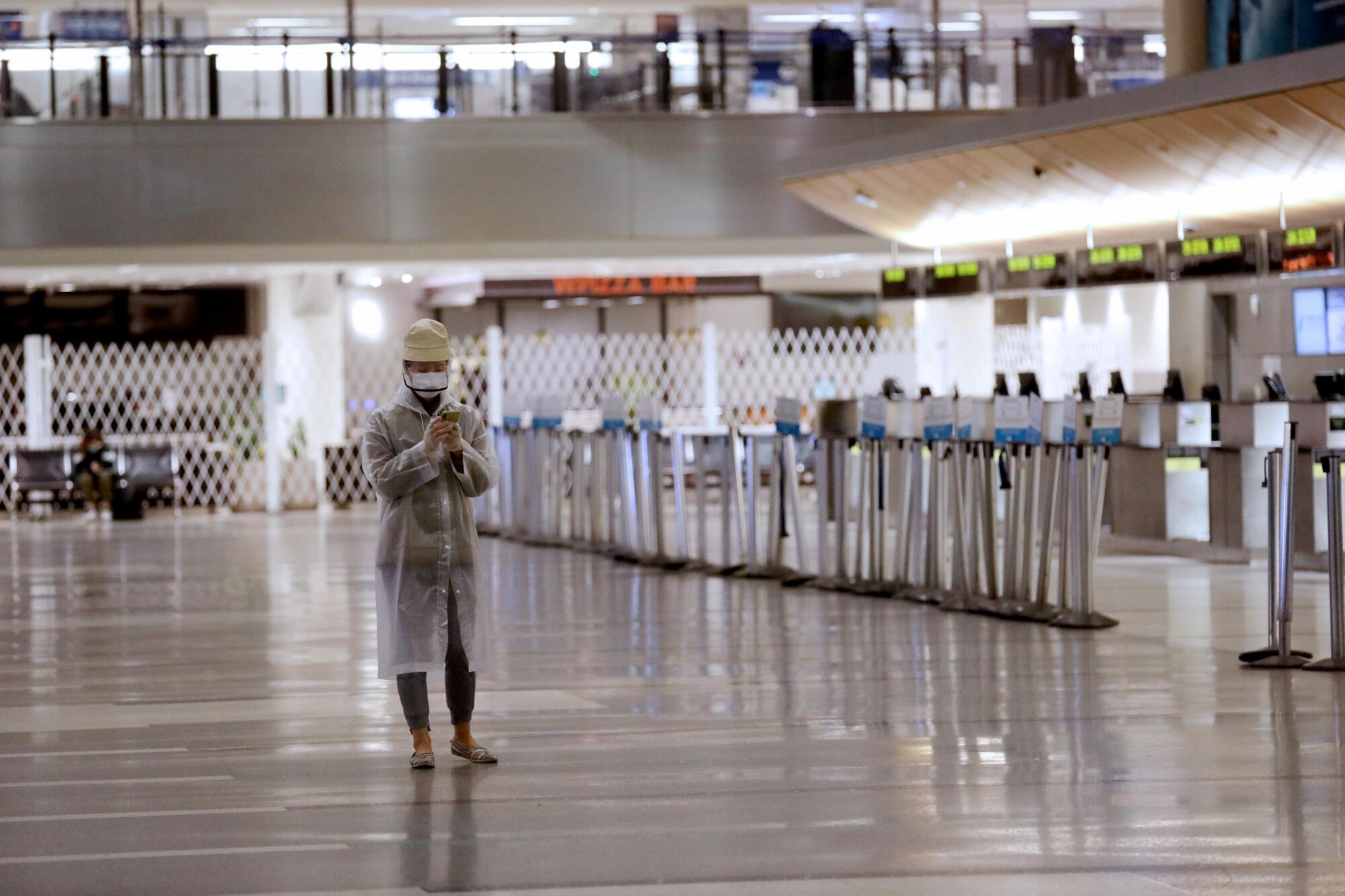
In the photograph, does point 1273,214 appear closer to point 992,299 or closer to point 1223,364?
point 1223,364

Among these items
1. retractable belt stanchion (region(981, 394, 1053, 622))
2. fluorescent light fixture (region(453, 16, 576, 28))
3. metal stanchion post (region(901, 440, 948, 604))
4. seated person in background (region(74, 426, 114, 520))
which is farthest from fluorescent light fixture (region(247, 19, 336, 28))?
retractable belt stanchion (region(981, 394, 1053, 622))

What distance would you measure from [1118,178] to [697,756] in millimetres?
7099

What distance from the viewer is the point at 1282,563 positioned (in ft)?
20.1

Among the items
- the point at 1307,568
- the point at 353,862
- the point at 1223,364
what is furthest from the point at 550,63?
the point at 353,862

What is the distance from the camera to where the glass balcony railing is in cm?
1443

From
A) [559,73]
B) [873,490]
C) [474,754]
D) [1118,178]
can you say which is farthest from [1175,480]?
[559,73]

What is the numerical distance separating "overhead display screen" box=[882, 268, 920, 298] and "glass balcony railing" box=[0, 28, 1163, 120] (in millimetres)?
1725

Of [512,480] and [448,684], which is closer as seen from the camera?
[448,684]

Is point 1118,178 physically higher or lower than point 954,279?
higher

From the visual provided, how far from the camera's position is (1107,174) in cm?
1091

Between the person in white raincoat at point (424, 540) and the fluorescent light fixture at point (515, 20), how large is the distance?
13.4 metres

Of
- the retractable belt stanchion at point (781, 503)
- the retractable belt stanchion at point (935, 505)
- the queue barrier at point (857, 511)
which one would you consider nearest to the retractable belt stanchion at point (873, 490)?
the queue barrier at point (857, 511)

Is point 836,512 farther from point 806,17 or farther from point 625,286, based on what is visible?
point 625,286

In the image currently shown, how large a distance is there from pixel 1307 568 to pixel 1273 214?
106 inches
